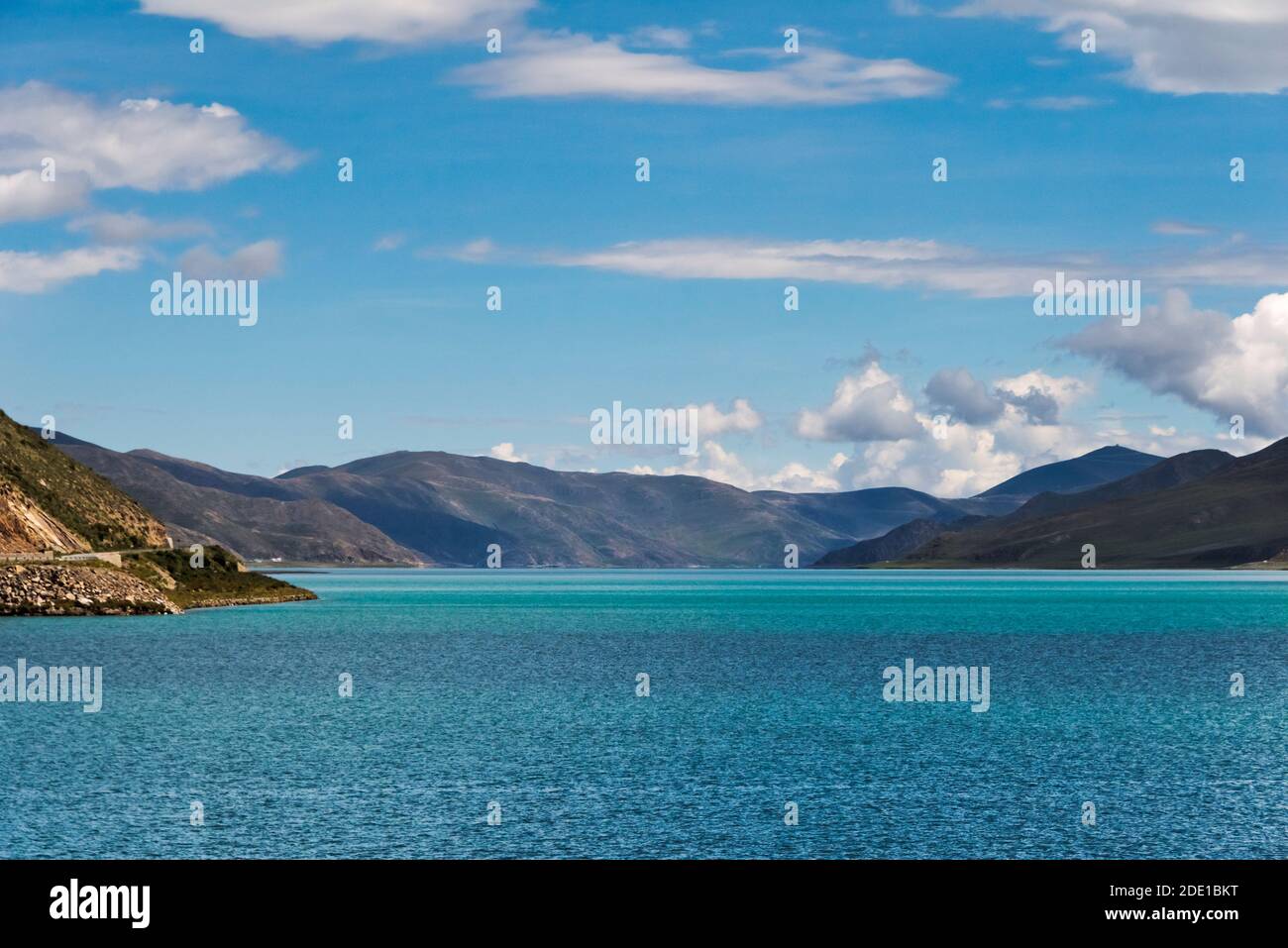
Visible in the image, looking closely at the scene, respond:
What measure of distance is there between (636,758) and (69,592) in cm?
12746

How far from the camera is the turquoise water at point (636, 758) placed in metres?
46.7

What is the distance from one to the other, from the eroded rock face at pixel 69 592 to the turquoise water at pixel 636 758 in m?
49.7

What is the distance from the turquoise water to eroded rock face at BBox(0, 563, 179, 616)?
49.7m

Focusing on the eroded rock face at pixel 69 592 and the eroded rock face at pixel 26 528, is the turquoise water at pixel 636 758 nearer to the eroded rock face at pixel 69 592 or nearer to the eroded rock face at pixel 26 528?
the eroded rock face at pixel 69 592

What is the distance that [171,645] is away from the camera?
128 m

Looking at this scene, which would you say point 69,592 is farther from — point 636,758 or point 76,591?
point 636,758

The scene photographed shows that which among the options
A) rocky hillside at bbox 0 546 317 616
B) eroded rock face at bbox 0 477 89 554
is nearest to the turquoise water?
rocky hillside at bbox 0 546 317 616

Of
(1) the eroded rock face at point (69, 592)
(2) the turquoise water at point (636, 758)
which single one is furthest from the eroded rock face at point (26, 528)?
(2) the turquoise water at point (636, 758)

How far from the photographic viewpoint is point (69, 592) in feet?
558

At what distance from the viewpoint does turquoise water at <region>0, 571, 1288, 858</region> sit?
4669 centimetres

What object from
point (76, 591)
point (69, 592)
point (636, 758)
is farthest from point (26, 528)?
point (636, 758)

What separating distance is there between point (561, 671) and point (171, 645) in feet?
135
